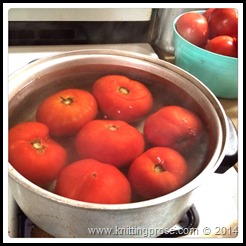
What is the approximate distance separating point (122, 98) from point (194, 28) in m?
0.29

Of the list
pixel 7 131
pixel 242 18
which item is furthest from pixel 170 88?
pixel 7 131

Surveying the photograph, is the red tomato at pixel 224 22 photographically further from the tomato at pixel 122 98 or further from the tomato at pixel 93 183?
the tomato at pixel 93 183

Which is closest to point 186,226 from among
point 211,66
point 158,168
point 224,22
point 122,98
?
point 158,168

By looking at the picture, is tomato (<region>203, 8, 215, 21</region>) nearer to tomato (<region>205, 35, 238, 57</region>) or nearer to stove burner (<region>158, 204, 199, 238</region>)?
tomato (<region>205, 35, 238, 57</region>)

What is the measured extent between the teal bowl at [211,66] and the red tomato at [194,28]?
17mm

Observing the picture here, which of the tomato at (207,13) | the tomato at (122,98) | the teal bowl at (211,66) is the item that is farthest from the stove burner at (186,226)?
the tomato at (207,13)

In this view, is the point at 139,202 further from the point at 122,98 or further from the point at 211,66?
the point at 211,66

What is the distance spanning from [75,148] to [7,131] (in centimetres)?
10

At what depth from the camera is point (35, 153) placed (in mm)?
431

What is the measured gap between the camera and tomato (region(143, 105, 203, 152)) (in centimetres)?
49

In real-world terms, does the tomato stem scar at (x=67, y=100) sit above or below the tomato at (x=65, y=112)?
above

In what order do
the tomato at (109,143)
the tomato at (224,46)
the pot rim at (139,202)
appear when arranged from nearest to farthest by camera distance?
the pot rim at (139,202), the tomato at (109,143), the tomato at (224,46)

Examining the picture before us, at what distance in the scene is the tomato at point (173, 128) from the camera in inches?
19.3

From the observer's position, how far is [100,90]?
1.75 ft
